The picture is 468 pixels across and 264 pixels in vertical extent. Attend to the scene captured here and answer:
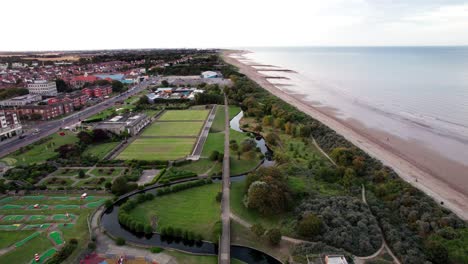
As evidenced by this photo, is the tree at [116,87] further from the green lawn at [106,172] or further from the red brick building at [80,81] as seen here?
the green lawn at [106,172]

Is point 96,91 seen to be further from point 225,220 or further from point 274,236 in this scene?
point 274,236

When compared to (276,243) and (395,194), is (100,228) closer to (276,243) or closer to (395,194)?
(276,243)

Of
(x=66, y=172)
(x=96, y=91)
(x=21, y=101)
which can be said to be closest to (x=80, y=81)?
(x=96, y=91)

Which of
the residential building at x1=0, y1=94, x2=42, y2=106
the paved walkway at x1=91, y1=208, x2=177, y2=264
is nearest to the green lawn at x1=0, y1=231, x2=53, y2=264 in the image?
the paved walkway at x1=91, y1=208, x2=177, y2=264

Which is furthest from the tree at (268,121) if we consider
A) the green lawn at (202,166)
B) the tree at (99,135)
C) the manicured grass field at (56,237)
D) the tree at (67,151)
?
the manicured grass field at (56,237)

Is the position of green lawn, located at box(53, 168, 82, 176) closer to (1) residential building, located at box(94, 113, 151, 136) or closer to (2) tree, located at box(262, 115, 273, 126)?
(1) residential building, located at box(94, 113, 151, 136)
